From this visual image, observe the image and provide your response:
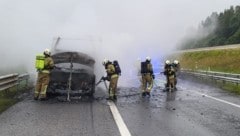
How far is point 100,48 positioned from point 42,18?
4.35 m

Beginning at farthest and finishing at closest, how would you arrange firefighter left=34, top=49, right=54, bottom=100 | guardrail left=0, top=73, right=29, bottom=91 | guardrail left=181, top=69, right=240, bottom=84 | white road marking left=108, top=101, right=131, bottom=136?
guardrail left=181, top=69, right=240, bottom=84 → guardrail left=0, top=73, right=29, bottom=91 → firefighter left=34, top=49, right=54, bottom=100 → white road marking left=108, top=101, right=131, bottom=136

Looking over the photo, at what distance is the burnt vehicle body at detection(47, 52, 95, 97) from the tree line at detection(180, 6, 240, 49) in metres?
80.3

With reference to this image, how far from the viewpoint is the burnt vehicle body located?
50.7ft

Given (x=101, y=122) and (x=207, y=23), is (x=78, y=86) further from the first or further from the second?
(x=207, y=23)

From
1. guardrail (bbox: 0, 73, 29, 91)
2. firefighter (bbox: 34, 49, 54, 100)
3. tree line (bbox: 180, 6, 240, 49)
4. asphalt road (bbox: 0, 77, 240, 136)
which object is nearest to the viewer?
asphalt road (bbox: 0, 77, 240, 136)

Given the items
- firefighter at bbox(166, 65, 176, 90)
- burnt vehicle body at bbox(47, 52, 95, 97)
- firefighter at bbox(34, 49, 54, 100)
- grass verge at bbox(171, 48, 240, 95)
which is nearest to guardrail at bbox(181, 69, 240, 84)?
firefighter at bbox(166, 65, 176, 90)

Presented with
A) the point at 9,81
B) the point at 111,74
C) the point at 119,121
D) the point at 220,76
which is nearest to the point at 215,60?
the point at 220,76

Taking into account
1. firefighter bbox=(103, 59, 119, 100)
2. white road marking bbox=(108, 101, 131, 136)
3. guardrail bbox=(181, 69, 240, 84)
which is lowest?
white road marking bbox=(108, 101, 131, 136)

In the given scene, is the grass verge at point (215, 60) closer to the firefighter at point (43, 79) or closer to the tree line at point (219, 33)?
the firefighter at point (43, 79)

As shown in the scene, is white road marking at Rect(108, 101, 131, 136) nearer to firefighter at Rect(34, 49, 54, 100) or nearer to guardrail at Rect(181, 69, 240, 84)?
firefighter at Rect(34, 49, 54, 100)

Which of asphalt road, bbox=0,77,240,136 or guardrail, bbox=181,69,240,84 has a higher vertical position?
guardrail, bbox=181,69,240,84

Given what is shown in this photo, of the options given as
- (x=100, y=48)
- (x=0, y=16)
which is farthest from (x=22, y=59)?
(x=100, y=48)

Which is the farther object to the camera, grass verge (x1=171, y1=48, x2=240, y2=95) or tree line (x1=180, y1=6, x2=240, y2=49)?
tree line (x1=180, y1=6, x2=240, y2=49)

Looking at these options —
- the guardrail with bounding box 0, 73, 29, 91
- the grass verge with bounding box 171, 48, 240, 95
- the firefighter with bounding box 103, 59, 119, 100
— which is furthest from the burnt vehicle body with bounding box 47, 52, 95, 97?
the grass verge with bounding box 171, 48, 240, 95
